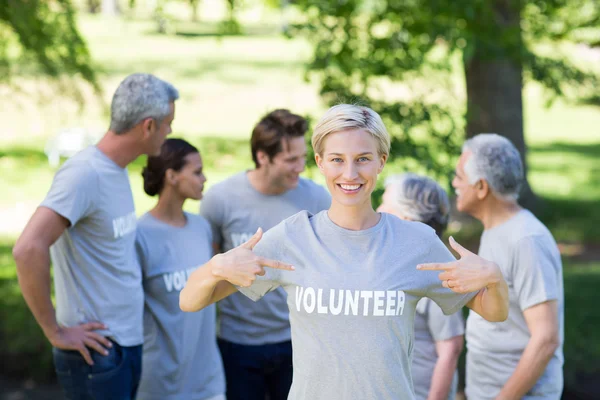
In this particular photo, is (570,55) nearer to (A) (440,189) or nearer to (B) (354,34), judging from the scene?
(B) (354,34)

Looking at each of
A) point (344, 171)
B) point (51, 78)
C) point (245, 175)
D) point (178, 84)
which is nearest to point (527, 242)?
point (344, 171)

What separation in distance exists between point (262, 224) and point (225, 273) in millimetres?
1772

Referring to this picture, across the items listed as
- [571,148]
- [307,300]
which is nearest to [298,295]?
[307,300]

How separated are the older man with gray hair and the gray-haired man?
4.51 feet

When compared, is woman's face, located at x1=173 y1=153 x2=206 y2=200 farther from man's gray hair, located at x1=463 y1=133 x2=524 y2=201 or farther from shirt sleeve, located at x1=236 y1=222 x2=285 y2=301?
shirt sleeve, located at x1=236 y1=222 x2=285 y2=301

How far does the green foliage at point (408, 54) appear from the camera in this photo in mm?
6363

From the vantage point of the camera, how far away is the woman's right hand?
234 cm

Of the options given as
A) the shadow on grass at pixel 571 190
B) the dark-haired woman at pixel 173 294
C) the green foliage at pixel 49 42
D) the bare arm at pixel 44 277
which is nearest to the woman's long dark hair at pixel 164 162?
the dark-haired woman at pixel 173 294

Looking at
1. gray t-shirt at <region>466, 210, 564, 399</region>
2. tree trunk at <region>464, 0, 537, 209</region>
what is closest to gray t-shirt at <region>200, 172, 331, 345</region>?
gray t-shirt at <region>466, 210, 564, 399</region>

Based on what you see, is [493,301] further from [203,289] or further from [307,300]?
[203,289]

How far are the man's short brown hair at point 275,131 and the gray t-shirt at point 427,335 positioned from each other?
1.17 metres

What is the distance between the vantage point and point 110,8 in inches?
1513

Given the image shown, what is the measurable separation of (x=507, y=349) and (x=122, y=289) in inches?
63.0

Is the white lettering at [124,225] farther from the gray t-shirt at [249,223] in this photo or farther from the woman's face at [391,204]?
the woman's face at [391,204]
